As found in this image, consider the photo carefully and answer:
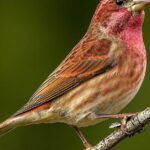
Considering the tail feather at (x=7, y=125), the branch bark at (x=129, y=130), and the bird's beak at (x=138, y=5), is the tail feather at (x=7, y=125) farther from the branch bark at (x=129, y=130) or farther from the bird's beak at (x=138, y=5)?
the bird's beak at (x=138, y=5)

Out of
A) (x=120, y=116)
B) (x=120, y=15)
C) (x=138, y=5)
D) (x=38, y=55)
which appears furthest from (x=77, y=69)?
(x=38, y=55)

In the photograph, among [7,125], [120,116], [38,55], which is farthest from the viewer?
[38,55]

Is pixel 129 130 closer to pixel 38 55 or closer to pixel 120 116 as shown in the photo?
pixel 120 116

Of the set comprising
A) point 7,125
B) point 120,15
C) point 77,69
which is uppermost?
point 120,15

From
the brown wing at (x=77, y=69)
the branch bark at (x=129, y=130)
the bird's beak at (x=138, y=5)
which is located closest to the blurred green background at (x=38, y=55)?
the brown wing at (x=77, y=69)

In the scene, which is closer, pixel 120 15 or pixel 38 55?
pixel 120 15

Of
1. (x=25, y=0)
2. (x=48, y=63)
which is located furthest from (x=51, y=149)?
(x=25, y=0)

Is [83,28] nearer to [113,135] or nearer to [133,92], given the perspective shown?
[133,92]
